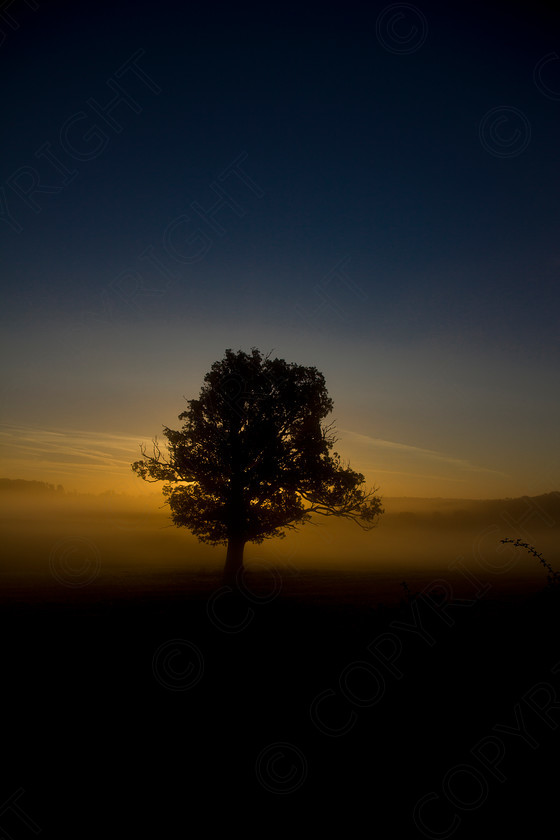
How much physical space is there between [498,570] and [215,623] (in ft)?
109

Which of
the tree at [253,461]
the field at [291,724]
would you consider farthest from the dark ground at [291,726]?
the tree at [253,461]

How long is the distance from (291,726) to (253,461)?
64.8 ft

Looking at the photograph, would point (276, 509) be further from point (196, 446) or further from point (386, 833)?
point (386, 833)

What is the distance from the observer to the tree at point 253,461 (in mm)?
26391

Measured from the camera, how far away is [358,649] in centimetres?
1012

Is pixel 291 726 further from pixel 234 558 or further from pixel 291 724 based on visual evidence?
pixel 234 558

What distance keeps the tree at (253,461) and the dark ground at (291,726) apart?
14.1 metres

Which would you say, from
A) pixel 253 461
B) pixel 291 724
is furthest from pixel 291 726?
pixel 253 461

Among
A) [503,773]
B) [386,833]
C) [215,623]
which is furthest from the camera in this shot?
[215,623]

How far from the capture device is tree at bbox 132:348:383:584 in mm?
26391

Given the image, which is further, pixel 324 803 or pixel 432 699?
pixel 432 699

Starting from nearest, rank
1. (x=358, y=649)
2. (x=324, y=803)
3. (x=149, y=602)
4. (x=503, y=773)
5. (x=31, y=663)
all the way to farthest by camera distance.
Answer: (x=324, y=803), (x=503, y=773), (x=31, y=663), (x=358, y=649), (x=149, y=602)

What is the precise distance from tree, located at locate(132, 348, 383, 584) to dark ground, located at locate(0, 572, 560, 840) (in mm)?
14112

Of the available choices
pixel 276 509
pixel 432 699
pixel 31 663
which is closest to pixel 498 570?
pixel 276 509
